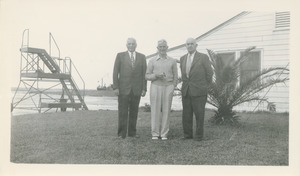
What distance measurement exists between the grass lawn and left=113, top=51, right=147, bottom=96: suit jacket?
33.2 inches

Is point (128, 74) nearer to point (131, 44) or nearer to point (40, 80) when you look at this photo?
point (131, 44)

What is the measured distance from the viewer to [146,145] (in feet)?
16.8

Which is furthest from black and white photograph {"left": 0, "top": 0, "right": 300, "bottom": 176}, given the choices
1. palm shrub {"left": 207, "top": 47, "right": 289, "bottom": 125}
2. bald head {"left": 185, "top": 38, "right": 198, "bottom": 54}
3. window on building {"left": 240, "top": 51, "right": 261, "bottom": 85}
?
window on building {"left": 240, "top": 51, "right": 261, "bottom": 85}

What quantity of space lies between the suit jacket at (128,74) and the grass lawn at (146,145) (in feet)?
2.77

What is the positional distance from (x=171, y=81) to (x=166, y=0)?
4.29 ft

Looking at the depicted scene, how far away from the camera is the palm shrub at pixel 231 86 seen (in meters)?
6.50

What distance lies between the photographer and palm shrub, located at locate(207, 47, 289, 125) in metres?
6.50

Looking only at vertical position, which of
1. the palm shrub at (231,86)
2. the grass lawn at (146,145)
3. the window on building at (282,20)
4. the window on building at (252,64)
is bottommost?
the grass lawn at (146,145)

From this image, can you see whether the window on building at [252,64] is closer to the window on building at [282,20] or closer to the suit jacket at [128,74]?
the window on building at [282,20]

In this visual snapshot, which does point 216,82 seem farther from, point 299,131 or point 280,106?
point 299,131

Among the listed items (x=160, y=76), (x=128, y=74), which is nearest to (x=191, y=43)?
(x=160, y=76)

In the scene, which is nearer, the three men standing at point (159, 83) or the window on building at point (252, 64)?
the three men standing at point (159, 83)

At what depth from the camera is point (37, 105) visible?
27.3 feet

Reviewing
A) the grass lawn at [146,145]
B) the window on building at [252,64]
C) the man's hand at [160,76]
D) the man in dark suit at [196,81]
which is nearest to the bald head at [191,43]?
the man in dark suit at [196,81]
